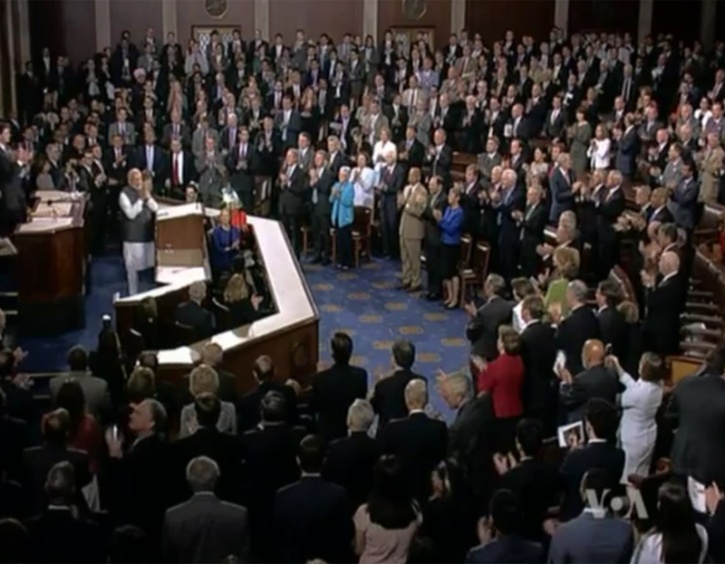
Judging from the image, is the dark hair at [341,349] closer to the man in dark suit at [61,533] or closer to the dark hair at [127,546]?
the man in dark suit at [61,533]

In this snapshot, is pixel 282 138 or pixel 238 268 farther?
pixel 282 138

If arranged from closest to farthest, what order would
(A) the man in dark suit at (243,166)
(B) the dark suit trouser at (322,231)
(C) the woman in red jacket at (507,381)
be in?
1. (C) the woman in red jacket at (507,381)
2. (B) the dark suit trouser at (322,231)
3. (A) the man in dark suit at (243,166)

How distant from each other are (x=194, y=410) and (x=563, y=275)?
3683mm

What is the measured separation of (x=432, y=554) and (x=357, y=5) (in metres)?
18.6

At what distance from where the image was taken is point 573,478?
5.76m

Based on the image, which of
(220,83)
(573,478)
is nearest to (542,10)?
(220,83)

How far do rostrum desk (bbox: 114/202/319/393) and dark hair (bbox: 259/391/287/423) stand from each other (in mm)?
1959

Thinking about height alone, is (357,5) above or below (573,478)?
above

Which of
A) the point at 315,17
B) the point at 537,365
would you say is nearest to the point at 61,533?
the point at 537,365

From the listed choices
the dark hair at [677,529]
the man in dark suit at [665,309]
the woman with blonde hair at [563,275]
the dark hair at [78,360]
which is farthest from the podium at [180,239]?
the dark hair at [677,529]

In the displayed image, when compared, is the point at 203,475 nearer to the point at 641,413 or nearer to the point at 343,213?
the point at 641,413

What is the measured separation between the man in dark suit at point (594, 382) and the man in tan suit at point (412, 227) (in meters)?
6.08

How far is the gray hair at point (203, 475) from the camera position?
5.10 m

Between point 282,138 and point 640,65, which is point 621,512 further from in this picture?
point 640,65
